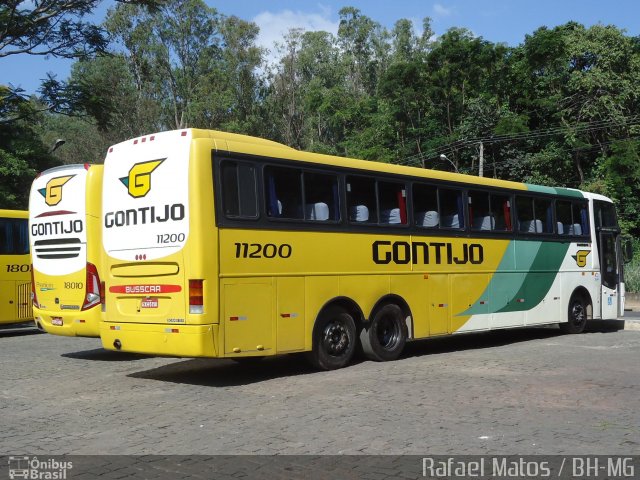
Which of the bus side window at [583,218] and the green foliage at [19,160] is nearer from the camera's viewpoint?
the bus side window at [583,218]

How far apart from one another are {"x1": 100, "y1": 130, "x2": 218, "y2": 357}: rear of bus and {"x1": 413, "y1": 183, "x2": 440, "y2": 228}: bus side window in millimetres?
4537

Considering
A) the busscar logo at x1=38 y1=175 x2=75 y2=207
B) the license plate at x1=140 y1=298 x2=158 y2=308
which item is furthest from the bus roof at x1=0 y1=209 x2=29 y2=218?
the license plate at x1=140 y1=298 x2=158 y2=308

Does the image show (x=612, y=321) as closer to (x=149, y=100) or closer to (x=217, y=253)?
(x=217, y=253)

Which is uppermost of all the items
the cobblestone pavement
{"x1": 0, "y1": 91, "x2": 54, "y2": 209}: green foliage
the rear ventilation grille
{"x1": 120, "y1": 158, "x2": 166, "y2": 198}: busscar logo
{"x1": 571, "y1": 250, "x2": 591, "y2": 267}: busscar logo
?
{"x1": 0, "y1": 91, "x2": 54, "y2": 209}: green foliage

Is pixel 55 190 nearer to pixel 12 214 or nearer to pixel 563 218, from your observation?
pixel 12 214

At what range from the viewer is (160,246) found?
10.2 m

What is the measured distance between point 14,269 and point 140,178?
9.45m

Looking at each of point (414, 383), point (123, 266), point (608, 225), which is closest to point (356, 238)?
point (414, 383)

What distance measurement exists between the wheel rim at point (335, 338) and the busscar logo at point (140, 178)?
3.45 metres

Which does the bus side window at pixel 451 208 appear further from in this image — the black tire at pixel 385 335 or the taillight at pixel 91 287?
the taillight at pixel 91 287

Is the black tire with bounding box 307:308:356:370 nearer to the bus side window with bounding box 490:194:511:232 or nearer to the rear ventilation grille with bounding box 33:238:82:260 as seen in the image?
the bus side window with bounding box 490:194:511:232

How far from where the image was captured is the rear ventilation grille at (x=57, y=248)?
43.9ft

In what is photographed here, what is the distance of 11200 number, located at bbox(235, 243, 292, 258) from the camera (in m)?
10.2

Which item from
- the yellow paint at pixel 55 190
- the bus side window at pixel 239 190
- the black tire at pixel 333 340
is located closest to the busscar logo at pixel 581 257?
the black tire at pixel 333 340
